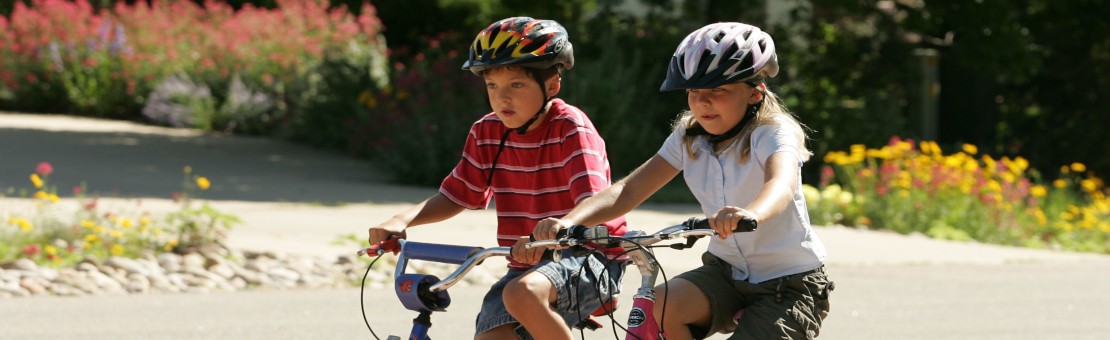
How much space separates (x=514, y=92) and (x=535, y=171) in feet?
0.78

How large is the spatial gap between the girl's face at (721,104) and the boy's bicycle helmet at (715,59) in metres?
0.06

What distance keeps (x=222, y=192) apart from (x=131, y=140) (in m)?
5.00

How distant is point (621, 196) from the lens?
3.67 m

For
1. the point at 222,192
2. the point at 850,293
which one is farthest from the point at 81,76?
the point at 850,293

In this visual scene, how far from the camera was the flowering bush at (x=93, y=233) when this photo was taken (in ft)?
27.5

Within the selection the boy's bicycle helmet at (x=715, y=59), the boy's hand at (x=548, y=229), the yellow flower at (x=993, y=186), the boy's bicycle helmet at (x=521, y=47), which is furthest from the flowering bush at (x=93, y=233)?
the yellow flower at (x=993, y=186)

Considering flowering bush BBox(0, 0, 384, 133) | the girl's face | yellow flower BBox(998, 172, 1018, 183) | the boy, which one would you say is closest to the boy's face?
the boy

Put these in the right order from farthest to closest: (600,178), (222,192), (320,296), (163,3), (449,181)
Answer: (163,3) < (222,192) < (320,296) < (449,181) < (600,178)

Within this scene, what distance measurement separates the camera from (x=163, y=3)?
934 inches

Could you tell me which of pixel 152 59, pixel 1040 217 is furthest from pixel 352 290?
pixel 152 59

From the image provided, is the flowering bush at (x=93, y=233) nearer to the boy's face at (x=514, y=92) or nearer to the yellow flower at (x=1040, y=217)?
the boy's face at (x=514, y=92)

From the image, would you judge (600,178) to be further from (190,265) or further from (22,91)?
(22,91)

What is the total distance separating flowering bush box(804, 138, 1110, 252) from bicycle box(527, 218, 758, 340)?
8553 mm

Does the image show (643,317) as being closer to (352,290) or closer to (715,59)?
(715,59)
